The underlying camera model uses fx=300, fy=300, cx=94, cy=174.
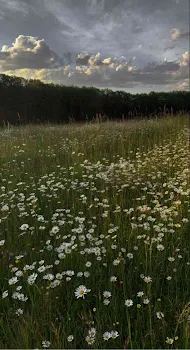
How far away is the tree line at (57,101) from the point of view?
16406mm

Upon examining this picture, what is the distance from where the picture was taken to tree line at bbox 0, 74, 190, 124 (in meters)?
16.4

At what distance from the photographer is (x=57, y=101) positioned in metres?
18.0

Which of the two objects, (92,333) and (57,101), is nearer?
(92,333)

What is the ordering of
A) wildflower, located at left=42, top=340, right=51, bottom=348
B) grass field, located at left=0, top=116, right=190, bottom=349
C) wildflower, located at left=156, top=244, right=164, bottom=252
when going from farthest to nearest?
wildflower, located at left=156, top=244, right=164, bottom=252 < grass field, located at left=0, top=116, right=190, bottom=349 < wildflower, located at left=42, top=340, right=51, bottom=348

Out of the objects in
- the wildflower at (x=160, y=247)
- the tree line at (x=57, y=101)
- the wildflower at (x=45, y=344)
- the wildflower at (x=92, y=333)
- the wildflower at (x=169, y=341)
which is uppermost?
the tree line at (x=57, y=101)

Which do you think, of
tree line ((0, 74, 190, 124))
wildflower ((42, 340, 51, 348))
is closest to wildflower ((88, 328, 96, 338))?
wildflower ((42, 340, 51, 348))

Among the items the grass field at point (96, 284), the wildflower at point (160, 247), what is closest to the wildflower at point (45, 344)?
the grass field at point (96, 284)

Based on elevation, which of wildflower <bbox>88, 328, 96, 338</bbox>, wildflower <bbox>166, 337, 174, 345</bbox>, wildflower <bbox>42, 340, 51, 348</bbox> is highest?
wildflower <bbox>88, 328, 96, 338</bbox>

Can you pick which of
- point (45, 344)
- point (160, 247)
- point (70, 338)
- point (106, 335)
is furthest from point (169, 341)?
point (160, 247)

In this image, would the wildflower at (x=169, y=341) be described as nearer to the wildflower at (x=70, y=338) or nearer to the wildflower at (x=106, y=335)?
the wildflower at (x=106, y=335)

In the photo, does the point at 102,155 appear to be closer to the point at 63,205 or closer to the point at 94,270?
the point at 63,205

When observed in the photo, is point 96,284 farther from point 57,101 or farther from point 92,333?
point 57,101

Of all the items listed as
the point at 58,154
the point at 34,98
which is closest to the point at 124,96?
the point at 34,98

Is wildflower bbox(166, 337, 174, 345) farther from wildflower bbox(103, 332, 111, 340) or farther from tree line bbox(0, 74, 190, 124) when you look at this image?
tree line bbox(0, 74, 190, 124)
